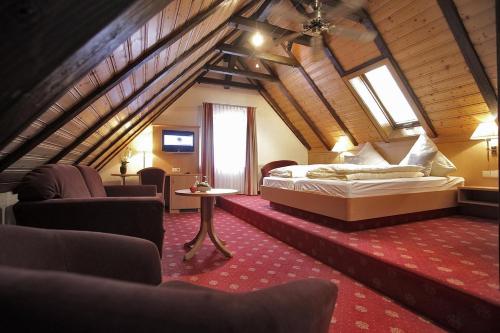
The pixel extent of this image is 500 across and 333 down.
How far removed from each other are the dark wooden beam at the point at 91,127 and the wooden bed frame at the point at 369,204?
2106 millimetres

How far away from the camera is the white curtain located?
593cm

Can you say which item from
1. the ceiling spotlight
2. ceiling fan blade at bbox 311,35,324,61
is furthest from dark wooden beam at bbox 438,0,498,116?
the ceiling spotlight

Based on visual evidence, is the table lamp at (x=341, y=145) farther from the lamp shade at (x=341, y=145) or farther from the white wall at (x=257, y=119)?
the white wall at (x=257, y=119)

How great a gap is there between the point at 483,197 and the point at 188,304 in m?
4.49

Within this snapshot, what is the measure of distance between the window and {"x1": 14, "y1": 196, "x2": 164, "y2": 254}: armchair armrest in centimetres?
394

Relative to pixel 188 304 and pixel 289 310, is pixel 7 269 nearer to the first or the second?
pixel 188 304

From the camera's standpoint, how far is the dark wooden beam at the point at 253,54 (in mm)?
4368

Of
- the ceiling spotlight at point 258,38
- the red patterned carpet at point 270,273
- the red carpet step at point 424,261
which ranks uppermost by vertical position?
the ceiling spotlight at point 258,38

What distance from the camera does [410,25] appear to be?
10.8 ft

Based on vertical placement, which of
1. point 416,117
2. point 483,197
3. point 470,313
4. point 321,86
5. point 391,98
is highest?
point 321,86

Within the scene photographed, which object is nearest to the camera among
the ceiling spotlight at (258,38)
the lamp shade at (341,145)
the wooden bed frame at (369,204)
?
the wooden bed frame at (369,204)

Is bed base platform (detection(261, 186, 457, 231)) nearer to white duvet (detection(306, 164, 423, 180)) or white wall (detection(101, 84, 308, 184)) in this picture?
white duvet (detection(306, 164, 423, 180))

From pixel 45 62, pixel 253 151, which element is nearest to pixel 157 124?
pixel 253 151

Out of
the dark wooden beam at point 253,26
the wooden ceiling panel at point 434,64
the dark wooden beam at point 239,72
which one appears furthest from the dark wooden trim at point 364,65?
the dark wooden beam at point 239,72
